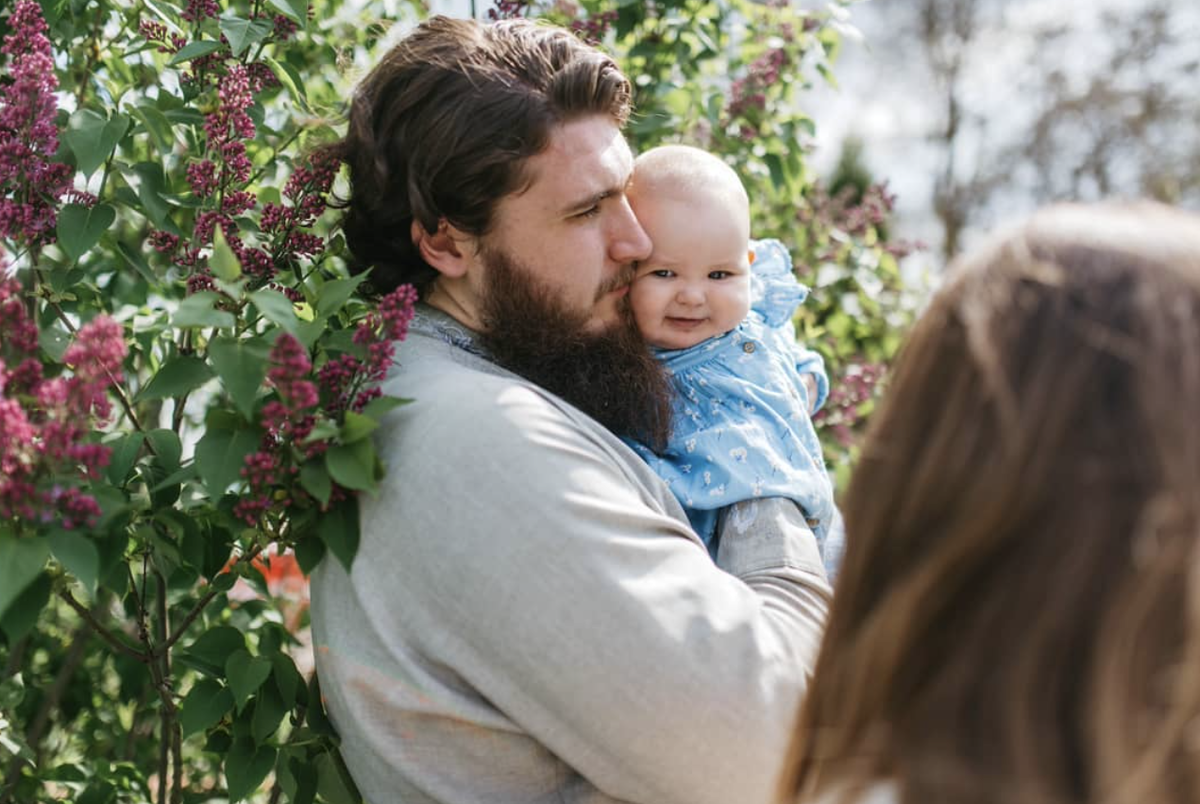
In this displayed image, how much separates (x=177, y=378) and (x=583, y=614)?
0.72 metres

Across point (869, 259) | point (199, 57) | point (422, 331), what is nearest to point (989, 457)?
point (422, 331)

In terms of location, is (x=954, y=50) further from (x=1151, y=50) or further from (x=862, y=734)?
(x=862, y=734)

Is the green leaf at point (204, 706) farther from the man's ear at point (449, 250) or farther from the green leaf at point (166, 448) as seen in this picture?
the man's ear at point (449, 250)

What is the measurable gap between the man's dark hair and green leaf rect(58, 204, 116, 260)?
0.51 metres

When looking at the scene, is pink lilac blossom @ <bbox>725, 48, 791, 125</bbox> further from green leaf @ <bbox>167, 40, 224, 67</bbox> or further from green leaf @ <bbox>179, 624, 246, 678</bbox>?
green leaf @ <bbox>179, 624, 246, 678</bbox>

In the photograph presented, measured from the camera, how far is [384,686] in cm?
177

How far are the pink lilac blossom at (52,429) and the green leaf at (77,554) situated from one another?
27mm

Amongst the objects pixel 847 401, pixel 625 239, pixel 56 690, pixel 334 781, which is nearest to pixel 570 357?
pixel 625 239

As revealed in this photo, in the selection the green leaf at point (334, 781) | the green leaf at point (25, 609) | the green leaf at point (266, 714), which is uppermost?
the green leaf at point (25, 609)

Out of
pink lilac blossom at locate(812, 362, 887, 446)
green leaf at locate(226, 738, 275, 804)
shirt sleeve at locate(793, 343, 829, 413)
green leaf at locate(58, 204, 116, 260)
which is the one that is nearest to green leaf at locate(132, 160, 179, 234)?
green leaf at locate(58, 204, 116, 260)

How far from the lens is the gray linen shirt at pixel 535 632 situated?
162 cm

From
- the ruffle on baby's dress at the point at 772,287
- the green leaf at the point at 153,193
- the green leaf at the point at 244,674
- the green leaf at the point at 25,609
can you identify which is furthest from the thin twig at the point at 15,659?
the ruffle on baby's dress at the point at 772,287

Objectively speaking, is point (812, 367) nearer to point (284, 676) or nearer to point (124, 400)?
point (284, 676)

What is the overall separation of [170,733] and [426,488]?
1.08m
